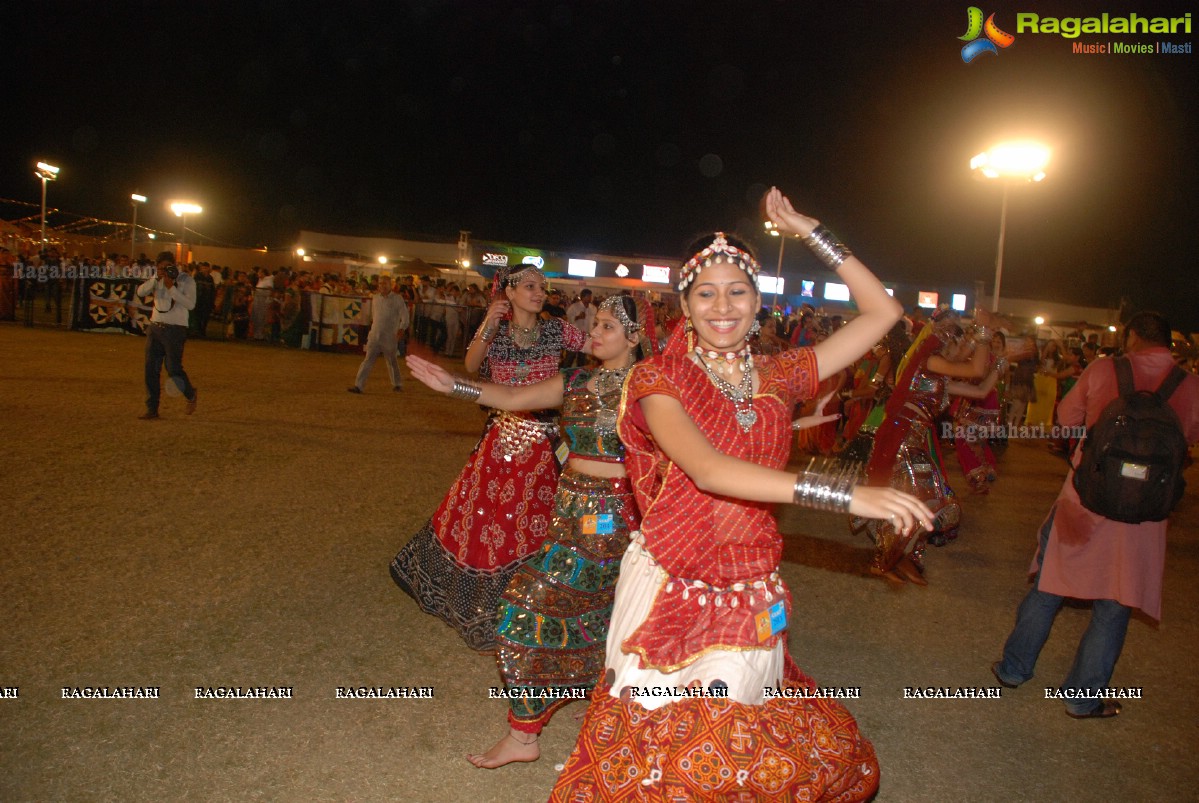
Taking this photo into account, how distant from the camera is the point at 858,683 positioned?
424 cm

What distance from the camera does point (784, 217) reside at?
2518 millimetres

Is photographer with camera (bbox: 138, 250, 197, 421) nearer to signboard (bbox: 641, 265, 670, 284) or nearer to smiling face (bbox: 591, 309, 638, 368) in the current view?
smiling face (bbox: 591, 309, 638, 368)

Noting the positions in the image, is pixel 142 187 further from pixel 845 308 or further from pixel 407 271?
pixel 845 308

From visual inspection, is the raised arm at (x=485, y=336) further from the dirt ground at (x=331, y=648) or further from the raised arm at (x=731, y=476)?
the raised arm at (x=731, y=476)

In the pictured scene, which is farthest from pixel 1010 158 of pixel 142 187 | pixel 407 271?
pixel 142 187

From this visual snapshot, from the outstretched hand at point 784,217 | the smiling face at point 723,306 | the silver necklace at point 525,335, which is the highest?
the outstretched hand at point 784,217

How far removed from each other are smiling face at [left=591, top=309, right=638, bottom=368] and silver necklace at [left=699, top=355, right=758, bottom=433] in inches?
44.9

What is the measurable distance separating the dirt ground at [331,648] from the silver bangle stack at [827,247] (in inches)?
85.3

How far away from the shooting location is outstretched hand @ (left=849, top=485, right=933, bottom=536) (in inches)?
68.1

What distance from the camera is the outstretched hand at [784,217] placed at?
2.51 meters

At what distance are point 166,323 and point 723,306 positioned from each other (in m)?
8.73

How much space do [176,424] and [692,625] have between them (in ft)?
28.2

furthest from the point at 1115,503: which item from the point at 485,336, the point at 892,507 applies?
the point at 485,336

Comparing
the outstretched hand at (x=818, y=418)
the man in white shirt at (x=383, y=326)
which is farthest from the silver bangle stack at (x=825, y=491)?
the man in white shirt at (x=383, y=326)
